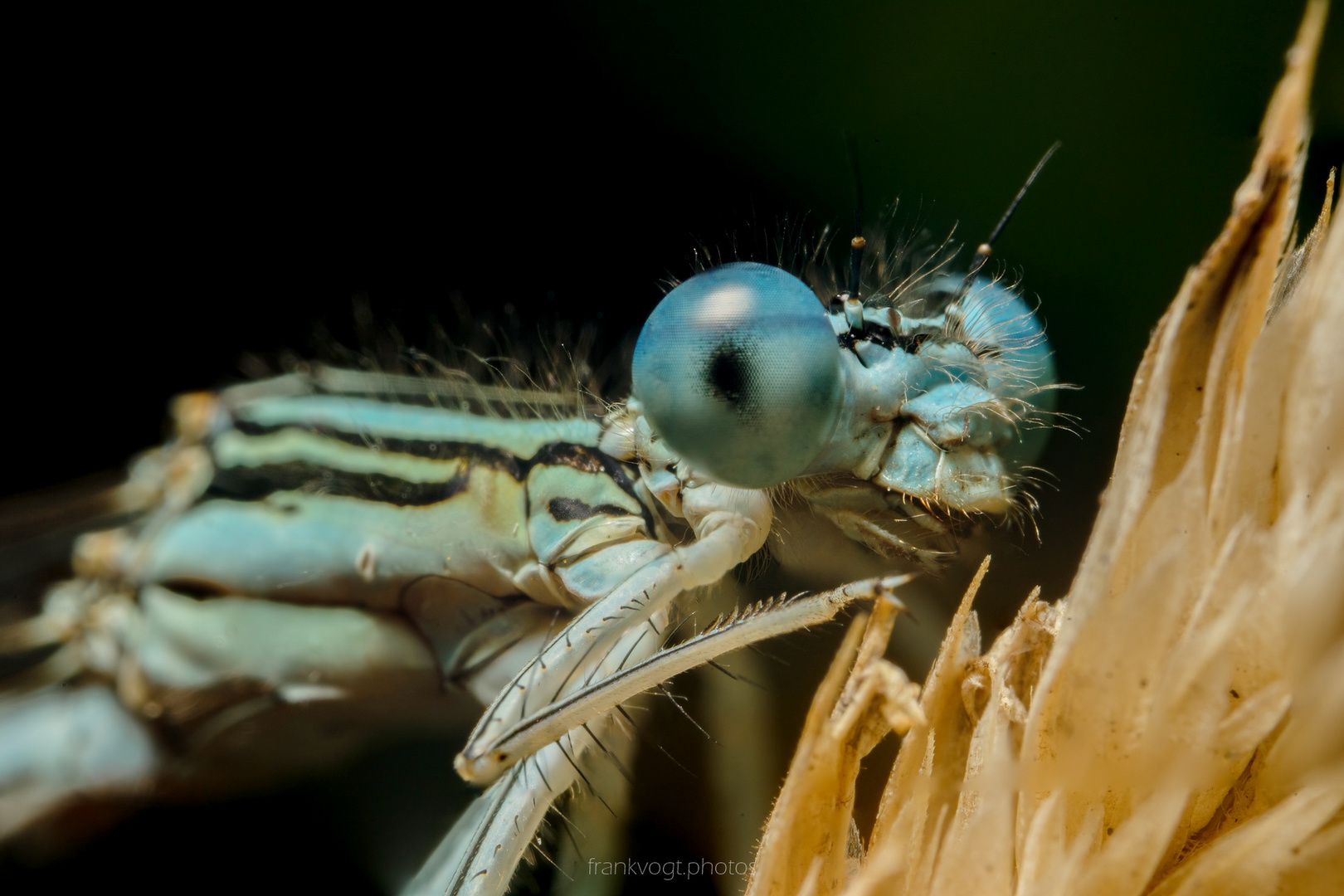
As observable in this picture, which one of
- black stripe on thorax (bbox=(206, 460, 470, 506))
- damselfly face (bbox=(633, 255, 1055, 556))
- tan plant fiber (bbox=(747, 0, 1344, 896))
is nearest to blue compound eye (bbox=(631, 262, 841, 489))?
damselfly face (bbox=(633, 255, 1055, 556))

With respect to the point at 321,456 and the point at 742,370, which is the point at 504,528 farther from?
the point at 742,370

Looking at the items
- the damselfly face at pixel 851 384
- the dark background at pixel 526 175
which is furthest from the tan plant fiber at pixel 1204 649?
the dark background at pixel 526 175

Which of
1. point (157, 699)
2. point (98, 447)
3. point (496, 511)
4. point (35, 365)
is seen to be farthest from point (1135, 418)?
point (35, 365)

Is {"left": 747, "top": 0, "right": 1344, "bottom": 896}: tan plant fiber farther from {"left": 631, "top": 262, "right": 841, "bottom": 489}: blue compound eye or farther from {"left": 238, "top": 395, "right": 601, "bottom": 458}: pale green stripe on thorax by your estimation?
{"left": 238, "top": 395, "right": 601, "bottom": 458}: pale green stripe on thorax

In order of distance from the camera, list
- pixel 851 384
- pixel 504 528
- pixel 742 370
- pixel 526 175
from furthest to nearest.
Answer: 1. pixel 526 175
2. pixel 504 528
3. pixel 851 384
4. pixel 742 370

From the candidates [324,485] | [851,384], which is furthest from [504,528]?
[851,384]

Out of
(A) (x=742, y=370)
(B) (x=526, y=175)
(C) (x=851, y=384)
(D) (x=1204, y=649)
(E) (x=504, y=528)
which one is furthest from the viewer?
(B) (x=526, y=175)

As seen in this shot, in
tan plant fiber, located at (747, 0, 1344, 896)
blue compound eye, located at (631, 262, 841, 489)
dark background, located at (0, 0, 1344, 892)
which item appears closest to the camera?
tan plant fiber, located at (747, 0, 1344, 896)

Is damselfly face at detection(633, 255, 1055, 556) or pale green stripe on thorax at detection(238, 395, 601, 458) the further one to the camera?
pale green stripe on thorax at detection(238, 395, 601, 458)

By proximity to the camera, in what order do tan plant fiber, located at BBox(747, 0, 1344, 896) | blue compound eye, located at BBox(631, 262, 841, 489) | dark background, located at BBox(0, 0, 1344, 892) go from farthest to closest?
1. dark background, located at BBox(0, 0, 1344, 892)
2. blue compound eye, located at BBox(631, 262, 841, 489)
3. tan plant fiber, located at BBox(747, 0, 1344, 896)

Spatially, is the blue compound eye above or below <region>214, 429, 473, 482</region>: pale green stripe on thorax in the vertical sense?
above
